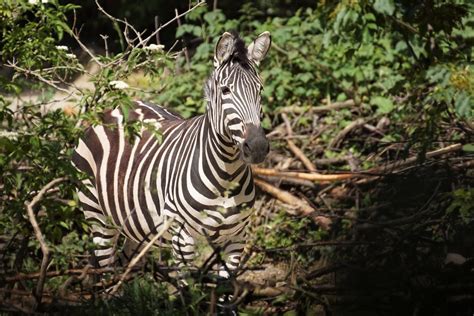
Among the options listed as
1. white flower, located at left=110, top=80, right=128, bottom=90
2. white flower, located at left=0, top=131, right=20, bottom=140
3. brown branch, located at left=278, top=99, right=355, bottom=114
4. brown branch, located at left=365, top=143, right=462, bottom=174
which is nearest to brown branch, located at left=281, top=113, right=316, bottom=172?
brown branch, located at left=278, top=99, right=355, bottom=114

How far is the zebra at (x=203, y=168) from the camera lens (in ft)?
17.7

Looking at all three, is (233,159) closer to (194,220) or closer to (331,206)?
(194,220)

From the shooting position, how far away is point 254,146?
16.7ft

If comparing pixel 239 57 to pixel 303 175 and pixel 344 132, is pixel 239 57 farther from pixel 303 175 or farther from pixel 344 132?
pixel 344 132

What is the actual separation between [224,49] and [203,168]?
0.73 meters

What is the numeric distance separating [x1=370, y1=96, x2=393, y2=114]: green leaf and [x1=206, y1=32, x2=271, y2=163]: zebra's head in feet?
11.2

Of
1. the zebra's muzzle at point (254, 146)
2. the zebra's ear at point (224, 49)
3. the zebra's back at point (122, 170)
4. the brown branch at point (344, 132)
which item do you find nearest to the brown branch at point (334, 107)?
the brown branch at point (344, 132)

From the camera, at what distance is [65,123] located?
16.2 ft

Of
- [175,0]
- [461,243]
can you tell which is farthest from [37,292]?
[175,0]

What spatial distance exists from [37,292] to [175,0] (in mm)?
8588

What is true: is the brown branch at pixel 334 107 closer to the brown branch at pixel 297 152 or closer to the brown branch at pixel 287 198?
the brown branch at pixel 297 152

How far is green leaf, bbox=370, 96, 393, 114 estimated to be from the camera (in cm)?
887

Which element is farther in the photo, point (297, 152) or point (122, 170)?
point (297, 152)

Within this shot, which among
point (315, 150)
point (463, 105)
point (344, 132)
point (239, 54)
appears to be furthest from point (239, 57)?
point (344, 132)
